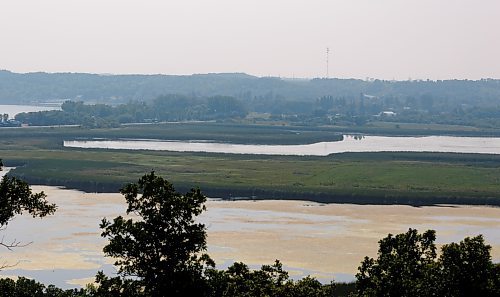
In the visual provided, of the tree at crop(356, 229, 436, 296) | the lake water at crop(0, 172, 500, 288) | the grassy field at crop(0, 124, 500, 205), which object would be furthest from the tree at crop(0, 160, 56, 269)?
the grassy field at crop(0, 124, 500, 205)

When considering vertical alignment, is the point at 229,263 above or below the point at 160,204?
below

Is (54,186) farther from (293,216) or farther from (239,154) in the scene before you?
(239,154)

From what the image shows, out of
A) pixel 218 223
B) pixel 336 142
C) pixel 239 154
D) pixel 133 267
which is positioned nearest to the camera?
pixel 133 267

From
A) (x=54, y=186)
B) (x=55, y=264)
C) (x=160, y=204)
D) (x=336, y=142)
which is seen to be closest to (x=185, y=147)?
(x=336, y=142)

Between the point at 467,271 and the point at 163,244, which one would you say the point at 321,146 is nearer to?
the point at 467,271

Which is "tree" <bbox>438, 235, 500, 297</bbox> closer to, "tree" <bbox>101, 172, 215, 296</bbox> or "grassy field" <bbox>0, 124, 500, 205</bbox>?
"tree" <bbox>101, 172, 215, 296</bbox>

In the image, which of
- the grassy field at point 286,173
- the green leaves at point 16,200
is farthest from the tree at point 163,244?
the grassy field at point 286,173

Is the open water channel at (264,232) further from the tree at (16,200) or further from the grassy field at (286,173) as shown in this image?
the tree at (16,200)

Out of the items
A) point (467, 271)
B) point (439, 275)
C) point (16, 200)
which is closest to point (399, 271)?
point (439, 275)
